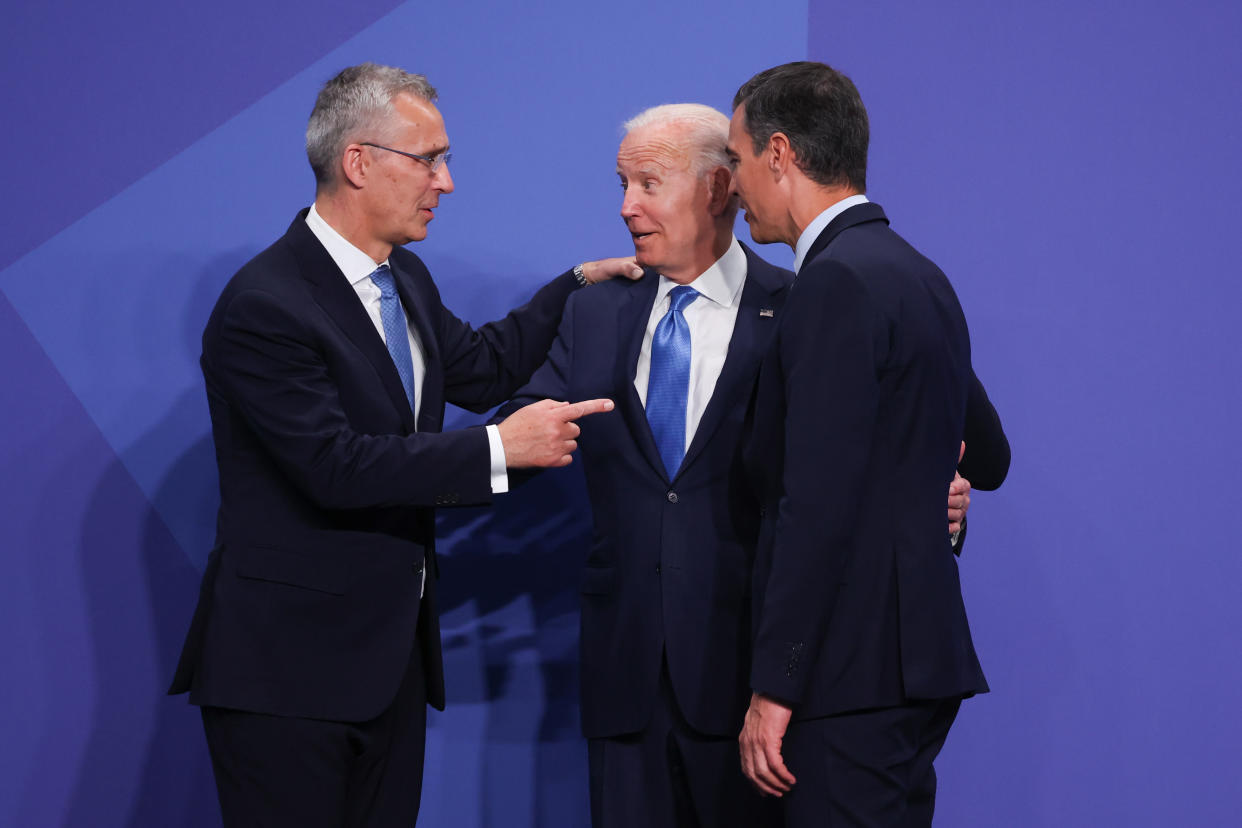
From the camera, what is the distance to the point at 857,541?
188cm

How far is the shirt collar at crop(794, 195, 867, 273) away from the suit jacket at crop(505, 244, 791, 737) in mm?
335

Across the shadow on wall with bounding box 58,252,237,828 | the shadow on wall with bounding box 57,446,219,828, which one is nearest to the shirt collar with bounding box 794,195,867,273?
the shadow on wall with bounding box 58,252,237,828

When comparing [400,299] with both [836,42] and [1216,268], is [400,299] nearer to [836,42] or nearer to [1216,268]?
[836,42]

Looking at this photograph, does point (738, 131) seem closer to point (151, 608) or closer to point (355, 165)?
point (355, 165)

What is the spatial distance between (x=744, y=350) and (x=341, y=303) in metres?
0.77

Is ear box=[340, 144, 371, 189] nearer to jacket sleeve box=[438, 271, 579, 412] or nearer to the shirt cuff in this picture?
jacket sleeve box=[438, 271, 579, 412]

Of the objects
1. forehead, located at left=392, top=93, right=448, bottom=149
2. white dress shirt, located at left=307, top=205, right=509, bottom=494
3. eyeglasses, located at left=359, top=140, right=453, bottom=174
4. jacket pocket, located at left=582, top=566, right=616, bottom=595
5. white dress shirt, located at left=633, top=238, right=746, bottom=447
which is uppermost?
forehead, located at left=392, top=93, right=448, bottom=149

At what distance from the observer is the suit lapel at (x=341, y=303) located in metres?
2.25

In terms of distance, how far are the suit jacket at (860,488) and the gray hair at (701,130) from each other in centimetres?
58

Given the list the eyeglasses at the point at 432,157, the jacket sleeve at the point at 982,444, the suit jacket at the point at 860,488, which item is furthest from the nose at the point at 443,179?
the jacket sleeve at the point at 982,444

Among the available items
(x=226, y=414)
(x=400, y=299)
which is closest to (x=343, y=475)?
(x=226, y=414)

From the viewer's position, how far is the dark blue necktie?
2.36 meters

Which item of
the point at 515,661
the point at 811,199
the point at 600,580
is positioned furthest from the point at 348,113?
the point at 515,661

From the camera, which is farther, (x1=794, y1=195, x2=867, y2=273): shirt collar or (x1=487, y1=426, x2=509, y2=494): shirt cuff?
(x1=487, y1=426, x2=509, y2=494): shirt cuff
